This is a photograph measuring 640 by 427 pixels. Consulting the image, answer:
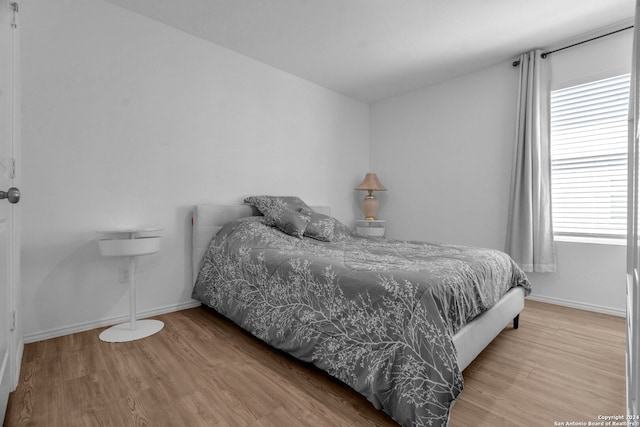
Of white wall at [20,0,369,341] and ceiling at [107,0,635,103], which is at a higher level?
ceiling at [107,0,635,103]

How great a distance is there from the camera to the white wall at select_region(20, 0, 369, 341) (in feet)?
6.93

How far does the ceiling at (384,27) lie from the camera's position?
7.92 feet

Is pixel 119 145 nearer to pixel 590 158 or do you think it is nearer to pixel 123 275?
pixel 123 275

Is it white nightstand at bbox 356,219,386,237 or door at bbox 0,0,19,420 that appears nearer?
door at bbox 0,0,19,420

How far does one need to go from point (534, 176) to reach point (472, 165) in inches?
27.4

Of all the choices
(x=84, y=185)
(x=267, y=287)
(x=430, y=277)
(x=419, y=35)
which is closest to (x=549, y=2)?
(x=419, y=35)

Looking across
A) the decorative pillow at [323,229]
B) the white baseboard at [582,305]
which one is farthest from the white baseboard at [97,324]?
the white baseboard at [582,305]

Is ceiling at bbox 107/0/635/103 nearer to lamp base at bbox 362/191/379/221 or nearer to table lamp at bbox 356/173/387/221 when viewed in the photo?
table lamp at bbox 356/173/387/221

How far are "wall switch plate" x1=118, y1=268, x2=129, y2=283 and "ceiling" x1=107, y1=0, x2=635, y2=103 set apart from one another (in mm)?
2139

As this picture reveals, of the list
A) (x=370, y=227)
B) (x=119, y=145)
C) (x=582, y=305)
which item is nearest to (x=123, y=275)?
(x=119, y=145)

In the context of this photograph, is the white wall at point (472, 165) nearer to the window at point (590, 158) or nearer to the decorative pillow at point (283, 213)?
the window at point (590, 158)

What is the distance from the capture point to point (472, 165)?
361cm

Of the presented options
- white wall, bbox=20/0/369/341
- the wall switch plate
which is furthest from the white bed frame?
the wall switch plate

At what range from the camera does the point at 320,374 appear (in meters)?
1.69
